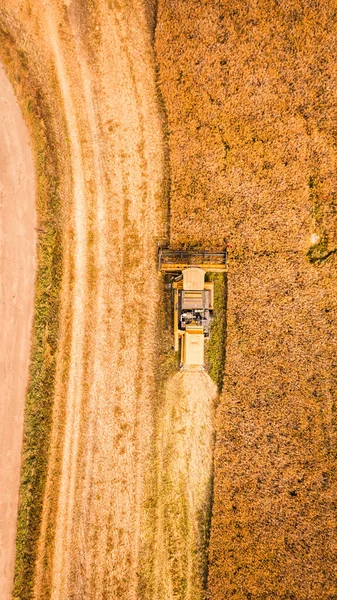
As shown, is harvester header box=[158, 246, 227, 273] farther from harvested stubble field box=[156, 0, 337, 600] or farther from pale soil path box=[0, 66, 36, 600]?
pale soil path box=[0, 66, 36, 600]

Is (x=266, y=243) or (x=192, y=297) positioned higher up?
(x=266, y=243)

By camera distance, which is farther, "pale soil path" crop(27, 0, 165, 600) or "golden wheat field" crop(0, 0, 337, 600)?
"pale soil path" crop(27, 0, 165, 600)

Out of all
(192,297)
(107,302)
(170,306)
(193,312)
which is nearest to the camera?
(192,297)

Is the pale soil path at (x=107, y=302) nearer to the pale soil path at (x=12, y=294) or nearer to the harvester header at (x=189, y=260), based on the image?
the harvester header at (x=189, y=260)

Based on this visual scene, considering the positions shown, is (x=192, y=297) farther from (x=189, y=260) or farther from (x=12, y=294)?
(x=12, y=294)

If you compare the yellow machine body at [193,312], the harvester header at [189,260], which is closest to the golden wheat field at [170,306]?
the harvester header at [189,260]

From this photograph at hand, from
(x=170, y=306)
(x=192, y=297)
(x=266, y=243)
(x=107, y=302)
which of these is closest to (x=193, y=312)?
(x=192, y=297)

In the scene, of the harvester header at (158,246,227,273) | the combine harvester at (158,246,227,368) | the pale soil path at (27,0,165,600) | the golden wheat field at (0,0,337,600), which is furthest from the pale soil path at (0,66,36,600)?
the combine harvester at (158,246,227,368)
